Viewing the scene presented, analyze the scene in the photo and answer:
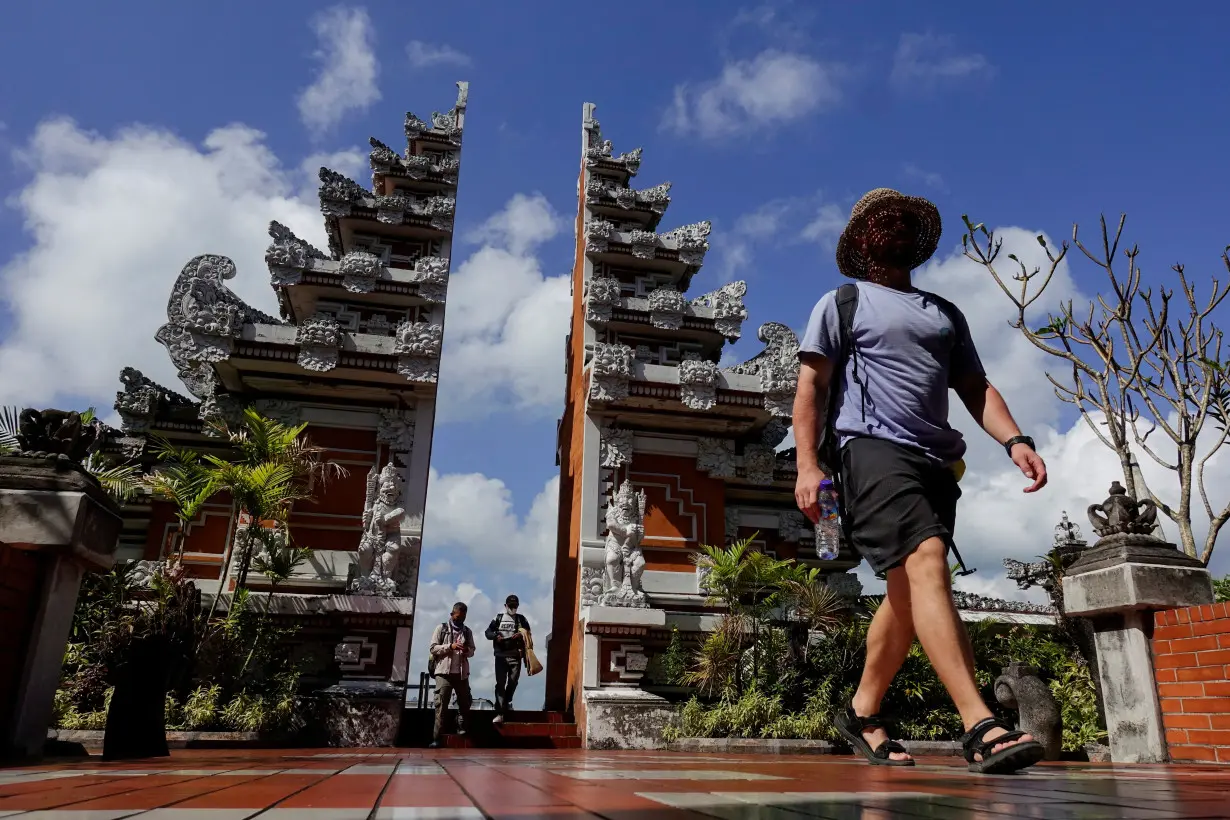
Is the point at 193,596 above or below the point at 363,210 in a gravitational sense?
below

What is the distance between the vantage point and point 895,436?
2.72m

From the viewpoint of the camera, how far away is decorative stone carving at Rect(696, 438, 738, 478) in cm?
1227

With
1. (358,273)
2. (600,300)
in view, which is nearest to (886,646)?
(600,300)

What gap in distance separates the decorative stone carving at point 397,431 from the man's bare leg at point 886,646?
9.34 metres

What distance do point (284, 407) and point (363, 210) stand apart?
3.70 meters

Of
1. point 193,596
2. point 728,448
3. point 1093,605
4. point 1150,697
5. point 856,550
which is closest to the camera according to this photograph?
point 856,550

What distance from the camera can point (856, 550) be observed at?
8.84 ft

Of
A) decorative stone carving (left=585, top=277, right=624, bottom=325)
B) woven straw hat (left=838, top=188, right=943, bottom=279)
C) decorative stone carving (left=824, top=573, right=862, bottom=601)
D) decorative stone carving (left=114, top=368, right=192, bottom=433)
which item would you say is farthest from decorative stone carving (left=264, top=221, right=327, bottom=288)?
woven straw hat (left=838, top=188, right=943, bottom=279)

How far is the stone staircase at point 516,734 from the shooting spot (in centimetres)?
902

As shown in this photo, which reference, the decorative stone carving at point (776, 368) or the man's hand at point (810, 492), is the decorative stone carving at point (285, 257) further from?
the man's hand at point (810, 492)

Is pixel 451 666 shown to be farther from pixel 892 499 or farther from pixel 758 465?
pixel 892 499

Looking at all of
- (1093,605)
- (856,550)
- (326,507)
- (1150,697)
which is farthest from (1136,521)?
(326,507)

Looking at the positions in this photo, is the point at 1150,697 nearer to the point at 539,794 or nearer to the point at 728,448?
the point at 539,794

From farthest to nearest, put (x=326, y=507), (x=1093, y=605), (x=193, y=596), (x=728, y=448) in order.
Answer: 1. (x=728, y=448)
2. (x=326, y=507)
3. (x=193, y=596)
4. (x=1093, y=605)
